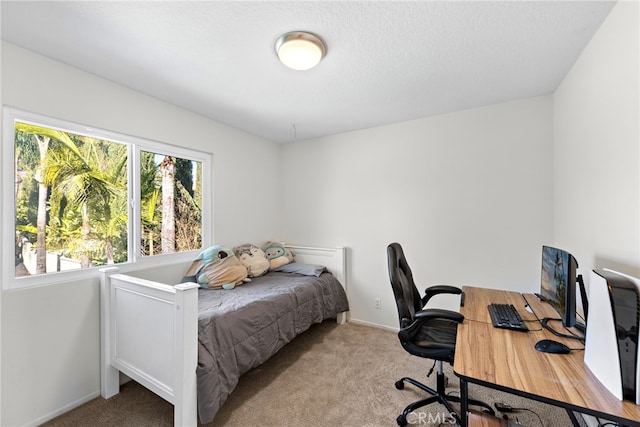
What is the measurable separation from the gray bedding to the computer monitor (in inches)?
72.1

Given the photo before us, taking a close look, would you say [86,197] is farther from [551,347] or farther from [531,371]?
[551,347]

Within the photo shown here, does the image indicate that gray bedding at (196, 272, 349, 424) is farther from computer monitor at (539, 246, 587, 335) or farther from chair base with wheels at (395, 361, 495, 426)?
computer monitor at (539, 246, 587, 335)

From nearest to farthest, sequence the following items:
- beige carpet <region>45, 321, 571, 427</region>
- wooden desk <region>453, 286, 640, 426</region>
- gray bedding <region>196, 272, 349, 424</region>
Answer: wooden desk <region>453, 286, 640, 426</region> < gray bedding <region>196, 272, 349, 424</region> < beige carpet <region>45, 321, 571, 427</region>

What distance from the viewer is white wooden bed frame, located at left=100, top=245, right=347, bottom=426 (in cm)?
151

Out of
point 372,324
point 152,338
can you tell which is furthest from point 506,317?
point 152,338

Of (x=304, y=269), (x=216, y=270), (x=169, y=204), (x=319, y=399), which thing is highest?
(x=169, y=204)

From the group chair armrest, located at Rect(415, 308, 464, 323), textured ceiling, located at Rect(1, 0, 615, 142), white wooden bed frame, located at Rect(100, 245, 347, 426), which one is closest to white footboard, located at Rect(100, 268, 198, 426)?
white wooden bed frame, located at Rect(100, 245, 347, 426)

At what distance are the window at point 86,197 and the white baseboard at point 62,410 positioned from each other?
2.89 feet

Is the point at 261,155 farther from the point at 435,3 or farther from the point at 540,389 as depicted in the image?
the point at 540,389

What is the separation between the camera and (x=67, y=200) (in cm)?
192

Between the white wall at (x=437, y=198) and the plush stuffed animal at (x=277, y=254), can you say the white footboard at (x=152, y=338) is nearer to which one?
the plush stuffed animal at (x=277, y=254)

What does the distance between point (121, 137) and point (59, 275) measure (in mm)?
1139

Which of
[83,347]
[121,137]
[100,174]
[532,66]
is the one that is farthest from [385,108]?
[83,347]

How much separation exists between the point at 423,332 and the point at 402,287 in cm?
34
